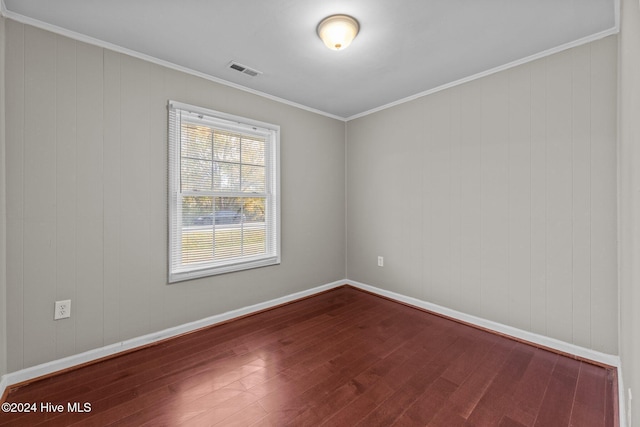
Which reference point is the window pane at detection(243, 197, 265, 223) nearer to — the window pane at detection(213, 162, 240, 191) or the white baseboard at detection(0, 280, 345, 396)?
the window pane at detection(213, 162, 240, 191)

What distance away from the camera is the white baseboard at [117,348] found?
196 centimetres

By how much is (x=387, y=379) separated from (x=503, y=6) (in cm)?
265

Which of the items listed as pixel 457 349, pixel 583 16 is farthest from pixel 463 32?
pixel 457 349

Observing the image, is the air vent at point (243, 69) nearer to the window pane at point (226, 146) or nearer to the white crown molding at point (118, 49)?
the white crown molding at point (118, 49)

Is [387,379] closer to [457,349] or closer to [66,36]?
[457,349]

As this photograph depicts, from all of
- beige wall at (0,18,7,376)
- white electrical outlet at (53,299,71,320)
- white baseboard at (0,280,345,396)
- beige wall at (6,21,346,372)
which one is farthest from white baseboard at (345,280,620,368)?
beige wall at (0,18,7,376)

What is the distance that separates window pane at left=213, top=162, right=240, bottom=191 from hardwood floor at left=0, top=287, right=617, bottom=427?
1448mm

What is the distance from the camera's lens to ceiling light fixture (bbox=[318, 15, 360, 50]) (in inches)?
77.4

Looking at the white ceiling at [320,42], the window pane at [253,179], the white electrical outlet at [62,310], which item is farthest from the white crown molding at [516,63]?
Result: the white electrical outlet at [62,310]

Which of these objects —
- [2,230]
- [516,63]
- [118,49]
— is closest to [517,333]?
[516,63]

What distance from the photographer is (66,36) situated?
211cm

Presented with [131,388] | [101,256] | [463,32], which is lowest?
[131,388]

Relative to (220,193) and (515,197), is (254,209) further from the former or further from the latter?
(515,197)

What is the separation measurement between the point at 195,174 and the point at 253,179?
655mm
